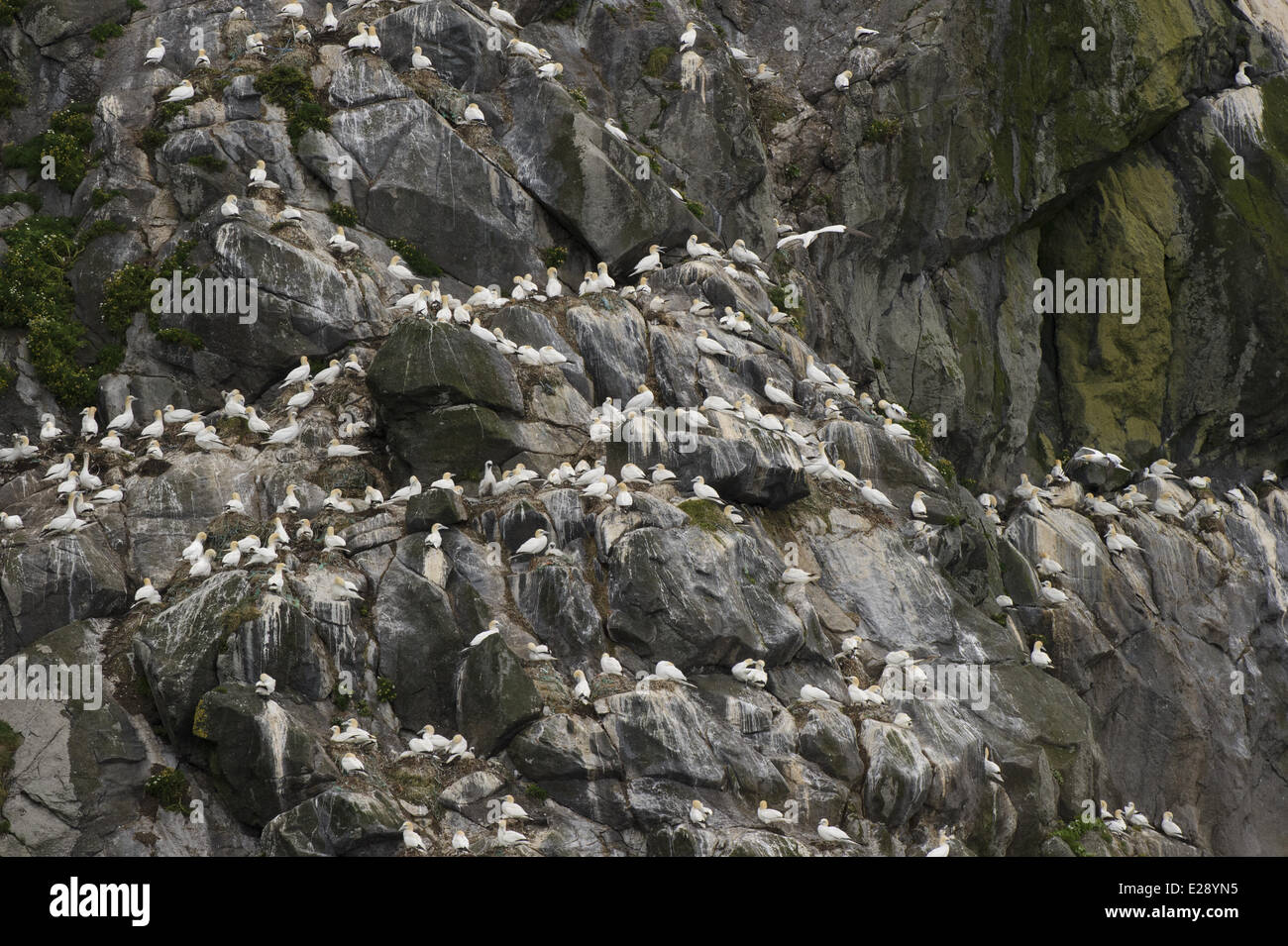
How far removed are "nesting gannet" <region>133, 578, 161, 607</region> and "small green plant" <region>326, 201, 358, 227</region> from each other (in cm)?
968

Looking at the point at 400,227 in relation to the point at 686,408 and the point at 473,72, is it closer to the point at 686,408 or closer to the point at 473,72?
the point at 473,72

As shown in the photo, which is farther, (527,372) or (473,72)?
(473,72)

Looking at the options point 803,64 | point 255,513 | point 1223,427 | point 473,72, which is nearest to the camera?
point 255,513

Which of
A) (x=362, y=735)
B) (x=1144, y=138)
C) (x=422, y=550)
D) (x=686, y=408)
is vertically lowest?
(x=362, y=735)

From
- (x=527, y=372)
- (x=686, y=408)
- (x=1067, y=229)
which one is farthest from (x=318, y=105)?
(x=1067, y=229)

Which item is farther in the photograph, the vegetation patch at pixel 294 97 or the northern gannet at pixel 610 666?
the vegetation patch at pixel 294 97

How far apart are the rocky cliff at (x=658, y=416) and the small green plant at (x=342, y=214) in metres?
0.07

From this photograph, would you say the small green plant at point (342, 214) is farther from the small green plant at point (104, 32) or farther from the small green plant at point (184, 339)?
the small green plant at point (104, 32)

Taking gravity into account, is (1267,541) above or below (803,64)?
below

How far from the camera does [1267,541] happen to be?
39.2 m

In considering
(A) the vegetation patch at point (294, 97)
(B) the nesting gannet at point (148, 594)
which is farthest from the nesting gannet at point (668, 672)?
(A) the vegetation patch at point (294, 97)

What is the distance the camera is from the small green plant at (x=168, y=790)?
20.4 metres

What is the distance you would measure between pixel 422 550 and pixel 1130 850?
50.2 feet

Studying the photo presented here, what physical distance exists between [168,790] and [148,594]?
3.34 meters
